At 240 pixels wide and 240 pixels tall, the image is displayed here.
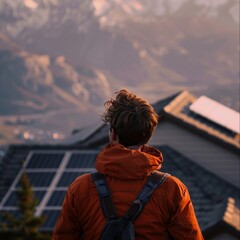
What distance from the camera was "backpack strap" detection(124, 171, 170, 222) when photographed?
12.3ft

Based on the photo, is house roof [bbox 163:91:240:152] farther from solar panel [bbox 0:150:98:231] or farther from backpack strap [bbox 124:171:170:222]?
backpack strap [bbox 124:171:170:222]

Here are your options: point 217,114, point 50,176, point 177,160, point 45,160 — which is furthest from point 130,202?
point 217,114

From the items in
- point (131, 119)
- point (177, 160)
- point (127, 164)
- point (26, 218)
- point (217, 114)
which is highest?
point (131, 119)

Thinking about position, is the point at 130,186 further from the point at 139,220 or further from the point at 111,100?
the point at 111,100

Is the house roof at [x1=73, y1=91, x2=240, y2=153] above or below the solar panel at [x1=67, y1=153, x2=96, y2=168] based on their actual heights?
above

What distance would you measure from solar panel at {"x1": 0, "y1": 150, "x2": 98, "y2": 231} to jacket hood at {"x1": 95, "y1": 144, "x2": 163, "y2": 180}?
867 cm

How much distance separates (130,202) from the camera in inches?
149

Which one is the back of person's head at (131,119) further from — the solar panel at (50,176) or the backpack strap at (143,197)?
the solar panel at (50,176)

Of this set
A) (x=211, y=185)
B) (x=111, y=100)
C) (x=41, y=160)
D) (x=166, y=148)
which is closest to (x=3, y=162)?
(x=41, y=160)

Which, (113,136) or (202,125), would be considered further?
(202,125)

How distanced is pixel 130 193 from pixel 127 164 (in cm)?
17

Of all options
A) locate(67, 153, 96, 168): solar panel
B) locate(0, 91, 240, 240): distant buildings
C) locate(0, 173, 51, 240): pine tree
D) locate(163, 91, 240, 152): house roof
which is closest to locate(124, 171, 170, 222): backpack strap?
locate(0, 173, 51, 240): pine tree

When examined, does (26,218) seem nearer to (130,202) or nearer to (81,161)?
(81,161)

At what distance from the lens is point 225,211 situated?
12031 millimetres
